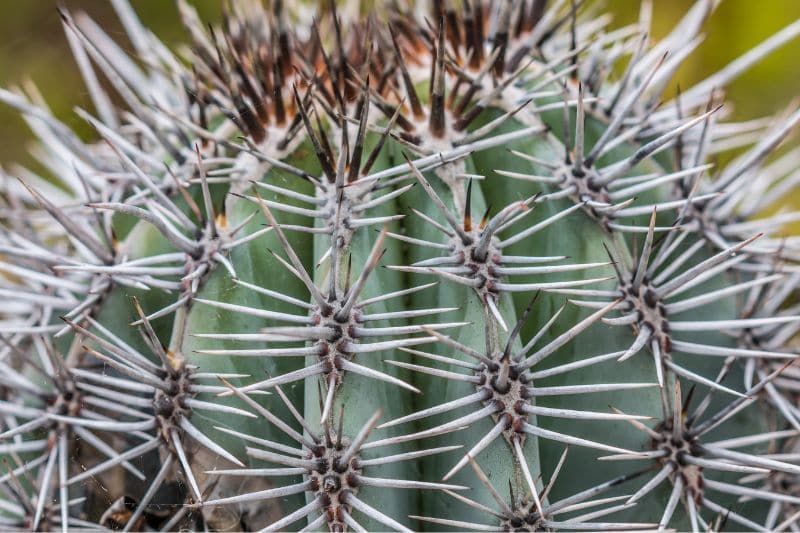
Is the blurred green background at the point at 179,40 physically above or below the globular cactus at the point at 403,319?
above

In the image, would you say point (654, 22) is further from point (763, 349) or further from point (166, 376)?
point (166, 376)

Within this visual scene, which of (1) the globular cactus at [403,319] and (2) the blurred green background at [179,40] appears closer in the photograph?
(1) the globular cactus at [403,319]

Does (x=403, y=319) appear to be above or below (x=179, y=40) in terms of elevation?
below

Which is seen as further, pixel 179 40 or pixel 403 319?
pixel 179 40

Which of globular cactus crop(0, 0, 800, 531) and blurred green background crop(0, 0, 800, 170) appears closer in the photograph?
globular cactus crop(0, 0, 800, 531)

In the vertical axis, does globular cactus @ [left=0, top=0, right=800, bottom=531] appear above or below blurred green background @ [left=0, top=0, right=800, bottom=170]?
below
